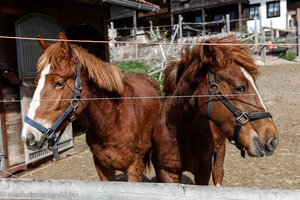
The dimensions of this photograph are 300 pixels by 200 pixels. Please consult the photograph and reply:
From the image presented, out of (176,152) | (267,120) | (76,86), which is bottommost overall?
(176,152)

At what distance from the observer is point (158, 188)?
1587mm

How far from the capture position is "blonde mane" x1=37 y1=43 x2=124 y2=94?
98.1 inches

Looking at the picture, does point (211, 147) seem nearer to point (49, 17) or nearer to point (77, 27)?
point (49, 17)

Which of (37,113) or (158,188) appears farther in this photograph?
(37,113)

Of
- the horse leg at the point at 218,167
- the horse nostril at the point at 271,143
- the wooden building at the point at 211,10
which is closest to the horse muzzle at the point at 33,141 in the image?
the horse nostril at the point at 271,143

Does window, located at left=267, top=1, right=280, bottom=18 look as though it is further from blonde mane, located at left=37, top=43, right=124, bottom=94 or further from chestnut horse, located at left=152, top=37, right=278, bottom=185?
blonde mane, located at left=37, top=43, right=124, bottom=94

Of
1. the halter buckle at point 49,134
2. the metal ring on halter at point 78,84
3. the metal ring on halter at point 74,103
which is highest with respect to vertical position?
the metal ring on halter at point 78,84

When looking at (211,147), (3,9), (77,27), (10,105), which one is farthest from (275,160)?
(77,27)

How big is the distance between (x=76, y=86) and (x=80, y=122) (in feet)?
Result: 19.6

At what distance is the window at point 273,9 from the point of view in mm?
28859

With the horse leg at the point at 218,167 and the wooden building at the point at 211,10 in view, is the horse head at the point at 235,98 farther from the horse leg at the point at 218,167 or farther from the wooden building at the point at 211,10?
the wooden building at the point at 211,10

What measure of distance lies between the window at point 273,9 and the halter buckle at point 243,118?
29786mm

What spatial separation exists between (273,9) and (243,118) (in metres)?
30.4

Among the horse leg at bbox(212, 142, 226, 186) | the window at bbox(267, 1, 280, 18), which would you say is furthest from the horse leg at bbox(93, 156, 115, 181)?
the window at bbox(267, 1, 280, 18)
